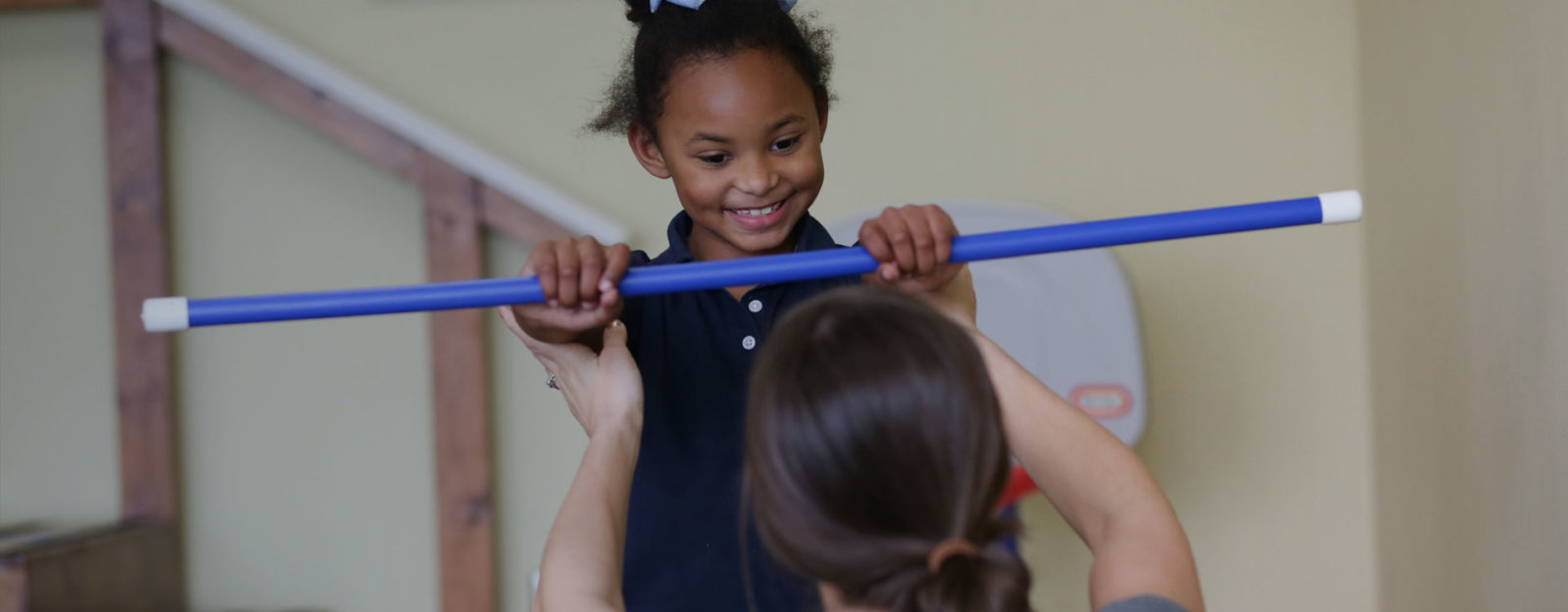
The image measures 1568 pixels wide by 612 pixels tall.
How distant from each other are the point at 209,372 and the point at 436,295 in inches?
59.5

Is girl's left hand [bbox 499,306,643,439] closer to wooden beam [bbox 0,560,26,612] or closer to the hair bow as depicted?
the hair bow

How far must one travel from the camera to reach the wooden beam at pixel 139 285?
7.32 ft

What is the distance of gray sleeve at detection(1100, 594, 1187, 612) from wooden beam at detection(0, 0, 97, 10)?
82.0 inches

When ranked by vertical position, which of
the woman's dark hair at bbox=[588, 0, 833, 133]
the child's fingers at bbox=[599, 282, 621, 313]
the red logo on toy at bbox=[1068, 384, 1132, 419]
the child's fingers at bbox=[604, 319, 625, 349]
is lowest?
the red logo on toy at bbox=[1068, 384, 1132, 419]

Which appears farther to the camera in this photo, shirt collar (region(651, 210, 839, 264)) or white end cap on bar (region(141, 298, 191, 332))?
shirt collar (region(651, 210, 839, 264))

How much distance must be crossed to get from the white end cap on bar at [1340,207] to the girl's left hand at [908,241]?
0.89 feet

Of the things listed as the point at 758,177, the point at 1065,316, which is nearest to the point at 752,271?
the point at 758,177

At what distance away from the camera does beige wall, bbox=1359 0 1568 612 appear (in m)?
1.35

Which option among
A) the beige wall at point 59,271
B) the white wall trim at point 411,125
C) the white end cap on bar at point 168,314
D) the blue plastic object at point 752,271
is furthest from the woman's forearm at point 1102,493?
the beige wall at point 59,271

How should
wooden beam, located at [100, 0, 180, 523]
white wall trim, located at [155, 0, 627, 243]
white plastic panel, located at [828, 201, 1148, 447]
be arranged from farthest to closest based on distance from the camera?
wooden beam, located at [100, 0, 180, 523] → white wall trim, located at [155, 0, 627, 243] → white plastic panel, located at [828, 201, 1148, 447]

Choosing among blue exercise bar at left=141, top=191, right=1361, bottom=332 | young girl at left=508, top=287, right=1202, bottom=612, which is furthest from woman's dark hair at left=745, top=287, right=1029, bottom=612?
blue exercise bar at left=141, top=191, right=1361, bottom=332

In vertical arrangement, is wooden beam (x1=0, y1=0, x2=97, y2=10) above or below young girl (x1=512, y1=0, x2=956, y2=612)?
above

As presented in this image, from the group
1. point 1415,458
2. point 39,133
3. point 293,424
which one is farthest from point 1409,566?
point 39,133

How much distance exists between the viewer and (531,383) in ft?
7.43
